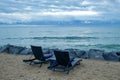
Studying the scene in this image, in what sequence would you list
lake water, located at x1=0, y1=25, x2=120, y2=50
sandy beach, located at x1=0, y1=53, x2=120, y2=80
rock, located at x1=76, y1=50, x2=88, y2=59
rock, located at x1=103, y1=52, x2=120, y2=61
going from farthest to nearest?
lake water, located at x1=0, y1=25, x2=120, y2=50
rock, located at x1=76, y1=50, x2=88, y2=59
rock, located at x1=103, y1=52, x2=120, y2=61
sandy beach, located at x1=0, y1=53, x2=120, y2=80

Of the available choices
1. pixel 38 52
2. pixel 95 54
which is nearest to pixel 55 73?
pixel 38 52

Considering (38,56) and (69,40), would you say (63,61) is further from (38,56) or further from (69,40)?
(69,40)

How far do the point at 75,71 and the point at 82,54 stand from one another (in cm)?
451

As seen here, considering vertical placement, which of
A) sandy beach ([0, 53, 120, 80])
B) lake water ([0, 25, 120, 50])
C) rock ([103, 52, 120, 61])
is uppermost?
sandy beach ([0, 53, 120, 80])

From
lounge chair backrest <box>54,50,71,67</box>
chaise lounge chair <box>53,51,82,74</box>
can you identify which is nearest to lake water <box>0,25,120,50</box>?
chaise lounge chair <box>53,51,82,74</box>

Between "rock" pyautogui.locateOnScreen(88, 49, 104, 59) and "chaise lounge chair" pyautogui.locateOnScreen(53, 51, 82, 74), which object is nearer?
"chaise lounge chair" pyautogui.locateOnScreen(53, 51, 82, 74)

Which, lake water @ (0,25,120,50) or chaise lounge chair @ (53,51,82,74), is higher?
chaise lounge chair @ (53,51,82,74)

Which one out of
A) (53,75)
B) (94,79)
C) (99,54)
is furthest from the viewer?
(99,54)

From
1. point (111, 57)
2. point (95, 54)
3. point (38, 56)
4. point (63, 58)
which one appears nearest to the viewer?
point (63, 58)

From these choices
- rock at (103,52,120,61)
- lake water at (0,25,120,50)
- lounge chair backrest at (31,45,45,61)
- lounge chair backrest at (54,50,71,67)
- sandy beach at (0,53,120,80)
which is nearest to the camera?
sandy beach at (0,53,120,80)

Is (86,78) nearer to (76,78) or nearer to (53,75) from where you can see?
(76,78)

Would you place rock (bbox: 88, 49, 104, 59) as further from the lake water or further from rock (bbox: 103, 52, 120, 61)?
the lake water

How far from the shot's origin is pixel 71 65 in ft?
30.0

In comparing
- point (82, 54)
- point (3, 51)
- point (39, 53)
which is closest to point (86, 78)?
point (39, 53)
